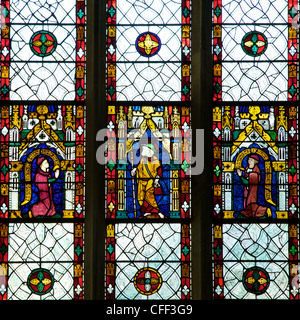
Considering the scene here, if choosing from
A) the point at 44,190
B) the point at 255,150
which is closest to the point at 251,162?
the point at 255,150

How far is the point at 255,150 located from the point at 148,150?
1.03 metres

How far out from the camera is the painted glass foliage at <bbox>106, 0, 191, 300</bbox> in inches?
283

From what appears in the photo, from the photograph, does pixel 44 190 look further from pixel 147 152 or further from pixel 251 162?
pixel 251 162

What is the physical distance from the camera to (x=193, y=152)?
23.9 ft

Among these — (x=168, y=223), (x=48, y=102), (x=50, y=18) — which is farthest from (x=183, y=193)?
(x=50, y=18)

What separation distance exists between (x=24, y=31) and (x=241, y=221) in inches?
110

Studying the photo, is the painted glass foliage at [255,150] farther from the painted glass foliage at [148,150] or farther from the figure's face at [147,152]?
the figure's face at [147,152]

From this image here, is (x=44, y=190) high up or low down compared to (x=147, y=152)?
down

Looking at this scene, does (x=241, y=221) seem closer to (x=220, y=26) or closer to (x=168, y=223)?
(x=168, y=223)

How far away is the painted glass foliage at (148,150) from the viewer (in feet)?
23.6

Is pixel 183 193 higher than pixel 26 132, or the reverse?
pixel 26 132

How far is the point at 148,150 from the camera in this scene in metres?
7.34

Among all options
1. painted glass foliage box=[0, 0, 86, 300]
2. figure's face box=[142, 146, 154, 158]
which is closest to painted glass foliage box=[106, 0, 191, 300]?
figure's face box=[142, 146, 154, 158]

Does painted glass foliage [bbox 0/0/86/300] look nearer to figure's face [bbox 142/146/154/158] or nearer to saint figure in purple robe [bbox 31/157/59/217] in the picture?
saint figure in purple robe [bbox 31/157/59/217]
